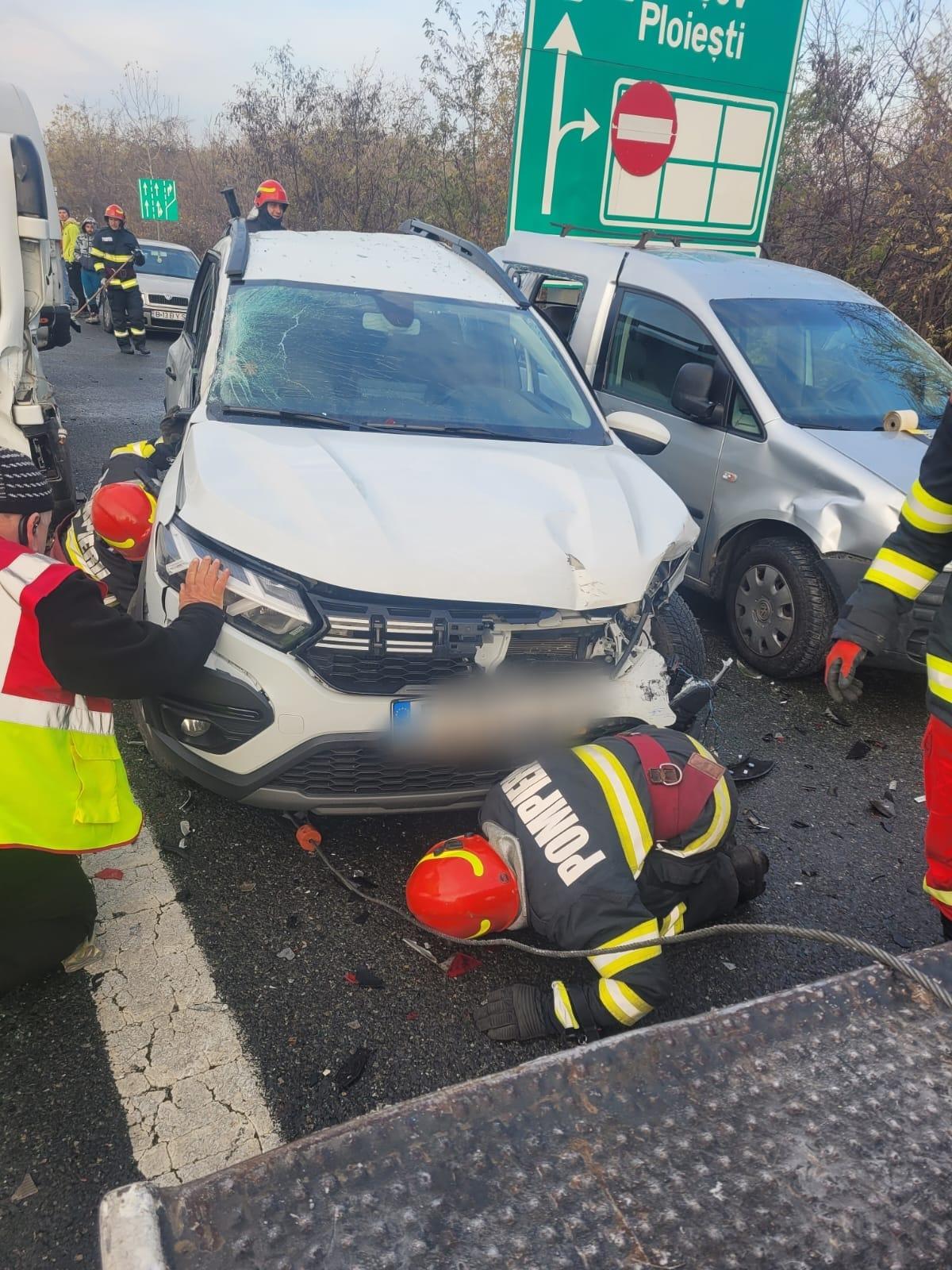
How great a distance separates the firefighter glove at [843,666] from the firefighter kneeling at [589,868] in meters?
0.39

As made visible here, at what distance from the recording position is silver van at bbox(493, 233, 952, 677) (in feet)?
13.7

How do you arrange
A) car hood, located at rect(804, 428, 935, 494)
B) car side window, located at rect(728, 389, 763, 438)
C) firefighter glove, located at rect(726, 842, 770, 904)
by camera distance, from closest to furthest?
firefighter glove, located at rect(726, 842, 770, 904)
car hood, located at rect(804, 428, 935, 494)
car side window, located at rect(728, 389, 763, 438)

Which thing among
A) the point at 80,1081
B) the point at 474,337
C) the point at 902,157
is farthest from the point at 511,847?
the point at 902,157

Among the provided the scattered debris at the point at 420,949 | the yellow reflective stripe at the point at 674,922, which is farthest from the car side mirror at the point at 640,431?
the scattered debris at the point at 420,949

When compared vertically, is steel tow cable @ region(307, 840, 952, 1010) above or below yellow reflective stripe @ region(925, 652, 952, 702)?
below

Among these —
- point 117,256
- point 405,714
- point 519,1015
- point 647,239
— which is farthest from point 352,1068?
point 117,256

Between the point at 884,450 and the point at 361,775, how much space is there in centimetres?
306

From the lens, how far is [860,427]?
4.50 m

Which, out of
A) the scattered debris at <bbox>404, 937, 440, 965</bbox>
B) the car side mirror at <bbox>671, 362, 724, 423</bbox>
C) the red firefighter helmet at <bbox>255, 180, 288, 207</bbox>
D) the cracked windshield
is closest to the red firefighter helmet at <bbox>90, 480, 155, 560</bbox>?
the cracked windshield

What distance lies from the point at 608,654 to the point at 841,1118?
1464mm

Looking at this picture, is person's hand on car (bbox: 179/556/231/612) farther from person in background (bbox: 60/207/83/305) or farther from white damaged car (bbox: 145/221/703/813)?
person in background (bbox: 60/207/83/305)

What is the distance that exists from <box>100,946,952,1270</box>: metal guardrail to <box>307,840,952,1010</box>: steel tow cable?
0.10 m

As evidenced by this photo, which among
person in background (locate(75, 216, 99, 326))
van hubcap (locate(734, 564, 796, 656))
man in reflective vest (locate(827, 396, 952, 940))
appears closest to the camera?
man in reflective vest (locate(827, 396, 952, 940))

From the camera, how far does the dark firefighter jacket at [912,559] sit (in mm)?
2254
